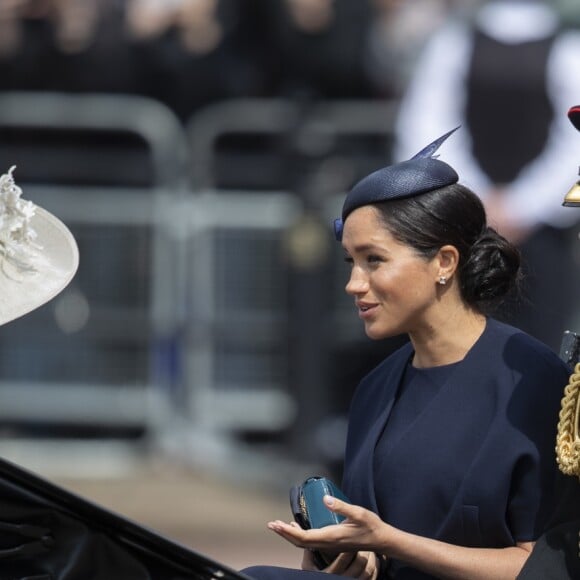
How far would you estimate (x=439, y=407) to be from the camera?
329 cm

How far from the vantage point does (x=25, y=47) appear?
8.38 metres

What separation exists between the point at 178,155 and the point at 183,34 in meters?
0.71

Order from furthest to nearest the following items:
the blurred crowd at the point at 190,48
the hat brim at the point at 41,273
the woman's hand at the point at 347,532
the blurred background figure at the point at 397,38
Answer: the blurred crowd at the point at 190,48
the blurred background figure at the point at 397,38
the hat brim at the point at 41,273
the woman's hand at the point at 347,532

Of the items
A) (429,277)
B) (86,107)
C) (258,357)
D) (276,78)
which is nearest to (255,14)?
(276,78)

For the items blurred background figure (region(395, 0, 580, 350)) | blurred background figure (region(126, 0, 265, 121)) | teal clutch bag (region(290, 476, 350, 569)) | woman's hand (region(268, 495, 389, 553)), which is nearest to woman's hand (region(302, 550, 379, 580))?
teal clutch bag (region(290, 476, 350, 569))

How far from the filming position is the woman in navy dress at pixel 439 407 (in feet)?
10.2

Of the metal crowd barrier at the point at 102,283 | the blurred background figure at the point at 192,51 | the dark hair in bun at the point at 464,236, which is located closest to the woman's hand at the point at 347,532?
the dark hair in bun at the point at 464,236

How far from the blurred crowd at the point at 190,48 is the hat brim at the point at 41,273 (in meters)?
4.93

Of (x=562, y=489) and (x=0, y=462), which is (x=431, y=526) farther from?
(x=0, y=462)

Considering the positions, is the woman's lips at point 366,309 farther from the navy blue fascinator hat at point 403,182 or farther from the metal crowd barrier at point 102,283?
the metal crowd barrier at point 102,283

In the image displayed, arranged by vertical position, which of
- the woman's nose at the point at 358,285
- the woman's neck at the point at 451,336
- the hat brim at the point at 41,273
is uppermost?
the hat brim at the point at 41,273

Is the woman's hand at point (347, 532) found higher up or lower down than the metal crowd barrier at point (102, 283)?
lower down

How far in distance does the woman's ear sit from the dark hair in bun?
0.01 metres

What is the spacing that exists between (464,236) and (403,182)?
0.17 meters
